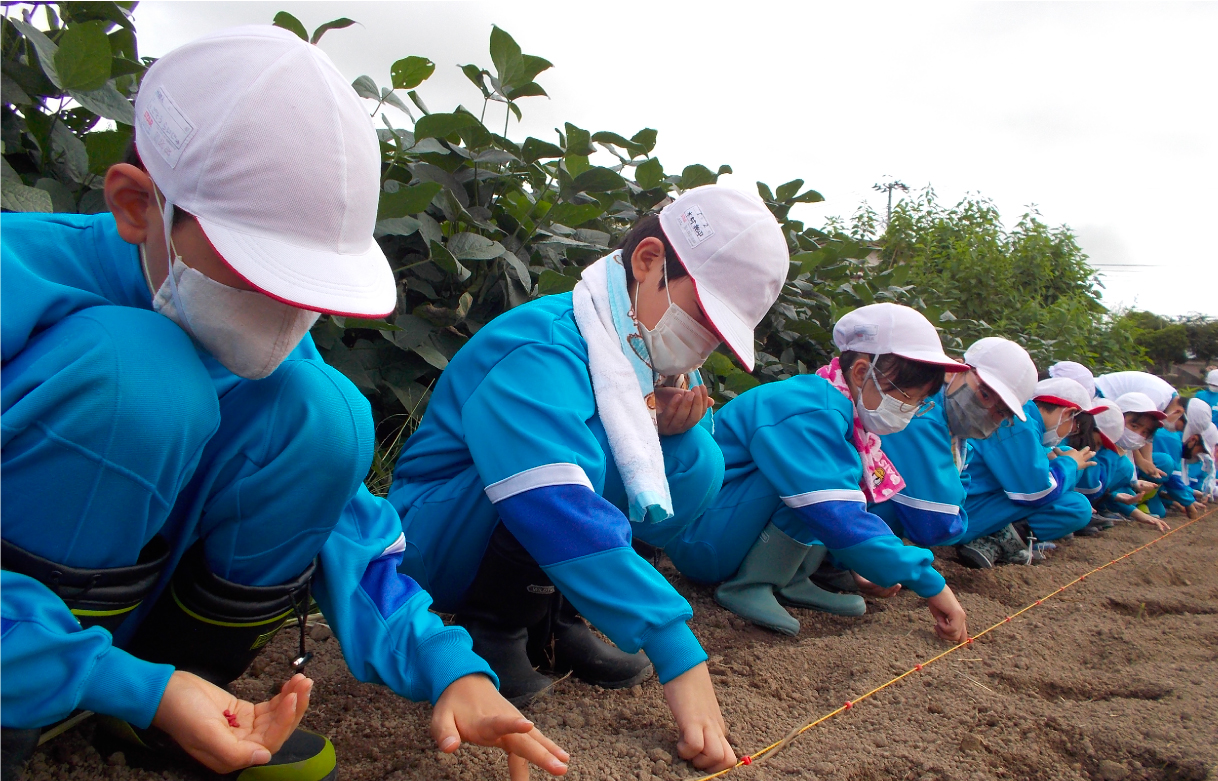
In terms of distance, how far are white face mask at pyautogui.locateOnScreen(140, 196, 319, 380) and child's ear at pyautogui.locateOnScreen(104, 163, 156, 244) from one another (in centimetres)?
3

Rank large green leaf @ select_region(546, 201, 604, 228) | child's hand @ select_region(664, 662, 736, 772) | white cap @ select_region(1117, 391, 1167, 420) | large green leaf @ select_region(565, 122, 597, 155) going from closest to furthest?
child's hand @ select_region(664, 662, 736, 772)
large green leaf @ select_region(546, 201, 604, 228)
large green leaf @ select_region(565, 122, 597, 155)
white cap @ select_region(1117, 391, 1167, 420)

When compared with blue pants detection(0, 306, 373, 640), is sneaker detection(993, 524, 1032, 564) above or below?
below

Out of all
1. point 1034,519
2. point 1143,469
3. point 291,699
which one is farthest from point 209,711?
point 1143,469

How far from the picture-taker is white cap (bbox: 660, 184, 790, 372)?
59.3 inches

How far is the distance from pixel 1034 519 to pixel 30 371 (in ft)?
13.7

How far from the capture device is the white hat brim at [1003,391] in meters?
2.92

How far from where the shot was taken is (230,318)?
94 centimetres

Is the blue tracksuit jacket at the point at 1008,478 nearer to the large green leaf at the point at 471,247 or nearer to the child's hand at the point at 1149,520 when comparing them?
the child's hand at the point at 1149,520

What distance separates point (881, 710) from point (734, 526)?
0.70 meters

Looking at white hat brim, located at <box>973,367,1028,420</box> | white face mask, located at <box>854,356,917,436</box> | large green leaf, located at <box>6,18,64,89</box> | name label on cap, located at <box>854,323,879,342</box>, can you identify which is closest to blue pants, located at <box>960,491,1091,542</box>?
white hat brim, located at <box>973,367,1028,420</box>

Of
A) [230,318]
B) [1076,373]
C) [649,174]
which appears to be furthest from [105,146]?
[1076,373]

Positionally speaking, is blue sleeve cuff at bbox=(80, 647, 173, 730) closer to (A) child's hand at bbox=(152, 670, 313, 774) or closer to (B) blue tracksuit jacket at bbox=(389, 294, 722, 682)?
(A) child's hand at bbox=(152, 670, 313, 774)

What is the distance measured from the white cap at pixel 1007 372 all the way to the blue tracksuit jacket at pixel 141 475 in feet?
8.13

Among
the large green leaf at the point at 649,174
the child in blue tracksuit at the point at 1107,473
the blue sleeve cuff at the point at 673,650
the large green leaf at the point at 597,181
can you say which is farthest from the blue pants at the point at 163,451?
the child in blue tracksuit at the point at 1107,473
